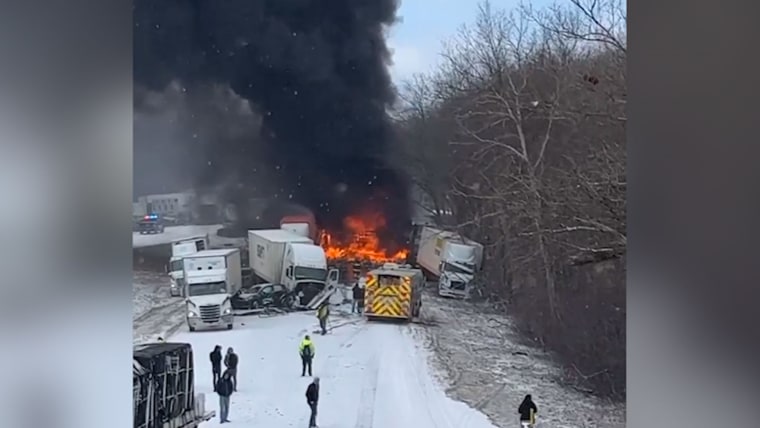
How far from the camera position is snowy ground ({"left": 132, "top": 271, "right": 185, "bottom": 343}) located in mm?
2330

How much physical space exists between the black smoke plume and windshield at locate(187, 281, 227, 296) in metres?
0.34

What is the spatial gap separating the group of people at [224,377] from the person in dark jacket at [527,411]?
101 cm

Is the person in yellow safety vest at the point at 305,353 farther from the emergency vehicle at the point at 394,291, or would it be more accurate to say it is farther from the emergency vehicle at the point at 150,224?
the emergency vehicle at the point at 150,224

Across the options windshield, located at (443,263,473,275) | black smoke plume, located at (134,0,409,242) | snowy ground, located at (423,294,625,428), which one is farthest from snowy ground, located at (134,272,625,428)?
black smoke plume, located at (134,0,409,242)

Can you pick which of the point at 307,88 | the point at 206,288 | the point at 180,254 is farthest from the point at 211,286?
the point at 307,88

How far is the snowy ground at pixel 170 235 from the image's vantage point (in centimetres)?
232

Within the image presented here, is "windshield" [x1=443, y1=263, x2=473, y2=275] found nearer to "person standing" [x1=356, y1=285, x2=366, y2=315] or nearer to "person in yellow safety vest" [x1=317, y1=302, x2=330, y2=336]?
"person standing" [x1=356, y1=285, x2=366, y2=315]

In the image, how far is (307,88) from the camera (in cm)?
249

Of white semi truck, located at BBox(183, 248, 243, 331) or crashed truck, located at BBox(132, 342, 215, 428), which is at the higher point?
white semi truck, located at BBox(183, 248, 243, 331)

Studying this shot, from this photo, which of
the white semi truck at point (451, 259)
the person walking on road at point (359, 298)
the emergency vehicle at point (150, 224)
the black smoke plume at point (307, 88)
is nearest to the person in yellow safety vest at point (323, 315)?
the person walking on road at point (359, 298)

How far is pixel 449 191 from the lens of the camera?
2.42 metres

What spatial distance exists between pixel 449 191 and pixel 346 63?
1.99 ft
